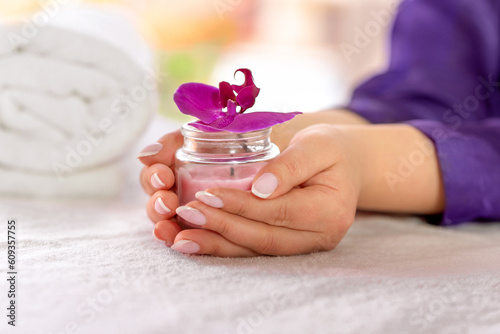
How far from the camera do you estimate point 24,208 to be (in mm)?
668

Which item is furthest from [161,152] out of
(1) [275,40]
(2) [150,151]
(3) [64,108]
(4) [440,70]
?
(1) [275,40]

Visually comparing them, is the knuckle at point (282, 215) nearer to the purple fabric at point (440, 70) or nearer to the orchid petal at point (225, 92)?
the orchid petal at point (225, 92)

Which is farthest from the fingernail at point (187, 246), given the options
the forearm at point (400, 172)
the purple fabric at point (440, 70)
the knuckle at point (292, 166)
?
the purple fabric at point (440, 70)

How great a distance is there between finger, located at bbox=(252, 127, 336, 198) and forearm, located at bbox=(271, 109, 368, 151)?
0.05 meters

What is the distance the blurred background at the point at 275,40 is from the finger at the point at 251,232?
1686 millimetres

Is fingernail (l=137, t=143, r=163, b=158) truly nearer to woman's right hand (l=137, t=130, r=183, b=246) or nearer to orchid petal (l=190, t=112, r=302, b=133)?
woman's right hand (l=137, t=130, r=183, b=246)

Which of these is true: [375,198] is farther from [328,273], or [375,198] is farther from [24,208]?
[24,208]

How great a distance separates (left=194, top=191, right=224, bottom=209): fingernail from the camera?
46 cm

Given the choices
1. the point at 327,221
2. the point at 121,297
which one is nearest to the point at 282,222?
the point at 327,221

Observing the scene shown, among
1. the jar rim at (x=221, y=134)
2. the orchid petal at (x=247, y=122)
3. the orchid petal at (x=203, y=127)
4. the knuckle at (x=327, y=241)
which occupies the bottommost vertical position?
the knuckle at (x=327, y=241)

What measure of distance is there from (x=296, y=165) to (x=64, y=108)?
388mm

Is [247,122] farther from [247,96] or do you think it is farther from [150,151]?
[150,151]

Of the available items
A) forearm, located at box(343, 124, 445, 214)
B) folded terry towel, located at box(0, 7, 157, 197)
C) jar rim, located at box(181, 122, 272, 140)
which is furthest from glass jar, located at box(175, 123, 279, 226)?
folded terry towel, located at box(0, 7, 157, 197)

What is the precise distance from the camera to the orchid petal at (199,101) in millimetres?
469
